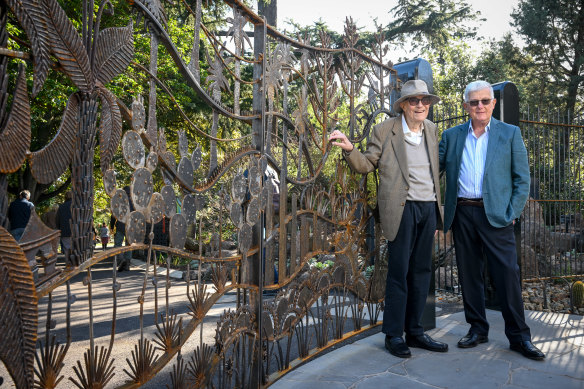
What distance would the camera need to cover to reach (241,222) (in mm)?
2773

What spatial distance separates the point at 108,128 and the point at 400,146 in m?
2.60

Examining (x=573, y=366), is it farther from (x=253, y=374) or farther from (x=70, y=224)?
(x=70, y=224)

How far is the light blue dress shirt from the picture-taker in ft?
12.6

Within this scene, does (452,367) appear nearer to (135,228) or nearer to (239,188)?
(239,188)

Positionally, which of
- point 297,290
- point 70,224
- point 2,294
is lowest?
point 297,290

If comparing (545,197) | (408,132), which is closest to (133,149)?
(408,132)

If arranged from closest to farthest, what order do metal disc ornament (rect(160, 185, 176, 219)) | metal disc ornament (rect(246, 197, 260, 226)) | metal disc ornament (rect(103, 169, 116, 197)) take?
metal disc ornament (rect(103, 169, 116, 197)), metal disc ornament (rect(160, 185, 176, 219)), metal disc ornament (rect(246, 197, 260, 226))

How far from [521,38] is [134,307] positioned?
2383 cm

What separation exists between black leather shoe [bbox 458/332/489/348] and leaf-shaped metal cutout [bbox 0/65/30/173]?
3.53 m

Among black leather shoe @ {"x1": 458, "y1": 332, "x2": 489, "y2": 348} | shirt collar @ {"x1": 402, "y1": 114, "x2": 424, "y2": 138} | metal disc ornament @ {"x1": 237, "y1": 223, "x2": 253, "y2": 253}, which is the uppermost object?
shirt collar @ {"x1": 402, "y1": 114, "x2": 424, "y2": 138}

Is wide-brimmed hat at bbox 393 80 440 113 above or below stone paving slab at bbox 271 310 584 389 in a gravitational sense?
above

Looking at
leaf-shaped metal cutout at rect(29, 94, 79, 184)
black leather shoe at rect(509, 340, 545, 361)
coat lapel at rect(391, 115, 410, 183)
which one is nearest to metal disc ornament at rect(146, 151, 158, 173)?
Result: leaf-shaped metal cutout at rect(29, 94, 79, 184)

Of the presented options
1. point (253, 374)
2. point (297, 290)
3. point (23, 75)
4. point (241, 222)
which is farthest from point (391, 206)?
point (23, 75)

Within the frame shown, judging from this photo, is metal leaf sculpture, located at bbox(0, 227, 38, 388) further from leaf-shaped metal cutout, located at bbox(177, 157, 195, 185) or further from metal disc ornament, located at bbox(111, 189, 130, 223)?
leaf-shaped metal cutout, located at bbox(177, 157, 195, 185)
